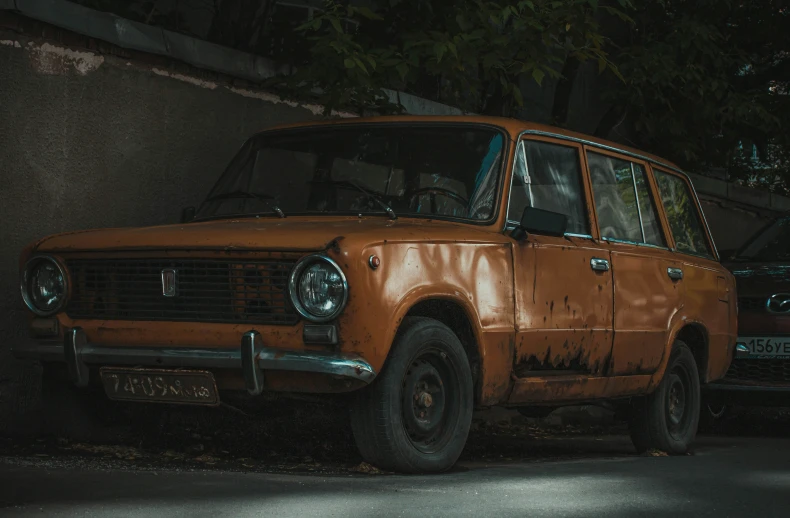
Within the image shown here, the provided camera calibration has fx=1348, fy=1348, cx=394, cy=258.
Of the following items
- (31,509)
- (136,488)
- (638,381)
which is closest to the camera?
(31,509)

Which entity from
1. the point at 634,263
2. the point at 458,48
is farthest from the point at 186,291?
the point at 458,48

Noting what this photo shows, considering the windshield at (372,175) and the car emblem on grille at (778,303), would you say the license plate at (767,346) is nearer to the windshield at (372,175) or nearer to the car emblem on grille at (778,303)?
the car emblem on grille at (778,303)

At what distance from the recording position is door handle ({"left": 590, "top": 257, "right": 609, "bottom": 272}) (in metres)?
7.69

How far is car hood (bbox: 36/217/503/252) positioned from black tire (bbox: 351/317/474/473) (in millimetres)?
459

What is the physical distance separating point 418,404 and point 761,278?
4948mm

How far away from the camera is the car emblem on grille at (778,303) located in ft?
33.3

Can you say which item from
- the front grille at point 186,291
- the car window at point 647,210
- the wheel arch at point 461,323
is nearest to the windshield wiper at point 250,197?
the front grille at point 186,291

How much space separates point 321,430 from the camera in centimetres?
771

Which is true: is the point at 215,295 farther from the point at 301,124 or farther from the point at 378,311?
the point at 301,124

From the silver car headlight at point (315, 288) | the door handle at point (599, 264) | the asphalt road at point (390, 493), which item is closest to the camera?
the asphalt road at point (390, 493)

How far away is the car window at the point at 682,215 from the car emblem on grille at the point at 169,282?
13.0ft

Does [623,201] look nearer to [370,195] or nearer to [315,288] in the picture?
[370,195]

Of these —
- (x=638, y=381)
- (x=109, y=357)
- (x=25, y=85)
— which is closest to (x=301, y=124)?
(x=25, y=85)

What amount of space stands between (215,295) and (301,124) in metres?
1.81
